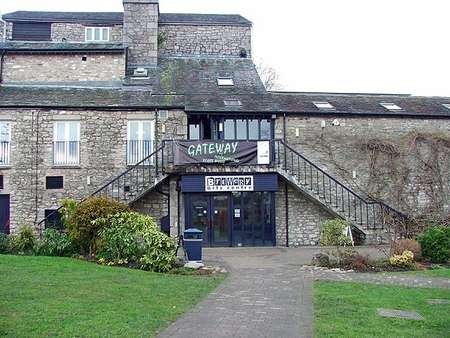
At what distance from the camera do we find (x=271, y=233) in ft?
70.7

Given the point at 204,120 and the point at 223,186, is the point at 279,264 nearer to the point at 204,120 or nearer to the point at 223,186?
the point at 223,186

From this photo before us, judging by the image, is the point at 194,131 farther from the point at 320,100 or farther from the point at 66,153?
the point at 320,100

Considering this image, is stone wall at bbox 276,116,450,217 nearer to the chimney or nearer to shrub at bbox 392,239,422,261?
shrub at bbox 392,239,422,261

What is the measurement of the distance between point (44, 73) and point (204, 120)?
26.6ft

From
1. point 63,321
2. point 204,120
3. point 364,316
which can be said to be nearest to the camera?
point 63,321

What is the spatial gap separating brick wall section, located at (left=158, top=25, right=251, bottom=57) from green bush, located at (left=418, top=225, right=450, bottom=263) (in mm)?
16035

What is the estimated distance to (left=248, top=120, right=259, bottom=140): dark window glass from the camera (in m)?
22.2

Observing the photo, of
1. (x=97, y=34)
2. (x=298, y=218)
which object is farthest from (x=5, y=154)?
(x=298, y=218)

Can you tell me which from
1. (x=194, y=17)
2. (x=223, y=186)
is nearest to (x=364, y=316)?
(x=223, y=186)

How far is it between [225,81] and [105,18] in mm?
9265

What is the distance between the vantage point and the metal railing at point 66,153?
70.2 ft

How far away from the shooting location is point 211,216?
2130cm

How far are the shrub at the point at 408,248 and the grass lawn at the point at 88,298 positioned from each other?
20.6 feet

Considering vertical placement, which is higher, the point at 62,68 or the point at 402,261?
the point at 62,68
